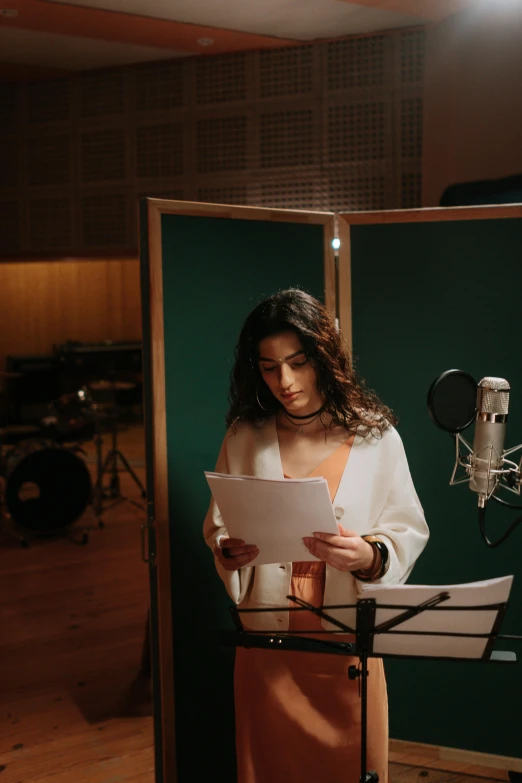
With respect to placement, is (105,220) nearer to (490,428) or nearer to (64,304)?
(490,428)

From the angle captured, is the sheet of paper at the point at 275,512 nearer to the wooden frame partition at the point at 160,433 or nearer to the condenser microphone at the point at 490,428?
the condenser microphone at the point at 490,428

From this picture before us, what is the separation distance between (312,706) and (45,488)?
4.52 metres

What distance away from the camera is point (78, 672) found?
395 centimetres

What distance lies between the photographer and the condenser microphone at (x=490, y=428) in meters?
1.72

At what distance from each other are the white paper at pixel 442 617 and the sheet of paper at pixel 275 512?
7.5 inches

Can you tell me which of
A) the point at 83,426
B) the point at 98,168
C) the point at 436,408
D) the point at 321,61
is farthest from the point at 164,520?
the point at 83,426

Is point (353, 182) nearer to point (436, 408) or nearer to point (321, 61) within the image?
point (321, 61)

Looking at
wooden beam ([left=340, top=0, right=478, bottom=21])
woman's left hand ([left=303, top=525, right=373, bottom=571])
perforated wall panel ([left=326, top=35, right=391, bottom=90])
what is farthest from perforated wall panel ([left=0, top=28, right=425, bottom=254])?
woman's left hand ([left=303, top=525, right=373, bottom=571])

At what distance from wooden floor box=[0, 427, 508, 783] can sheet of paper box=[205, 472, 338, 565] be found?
166 centimetres

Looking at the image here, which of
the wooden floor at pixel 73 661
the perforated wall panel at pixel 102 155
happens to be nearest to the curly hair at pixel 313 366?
the wooden floor at pixel 73 661

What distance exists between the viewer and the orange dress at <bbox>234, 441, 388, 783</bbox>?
195cm

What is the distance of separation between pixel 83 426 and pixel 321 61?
3.53 m

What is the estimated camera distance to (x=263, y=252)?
2559 mm

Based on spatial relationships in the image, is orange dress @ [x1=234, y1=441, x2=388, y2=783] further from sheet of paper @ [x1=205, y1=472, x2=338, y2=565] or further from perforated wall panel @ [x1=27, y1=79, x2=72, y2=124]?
perforated wall panel @ [x1=27, y1=79, x2=72, y2=124]
